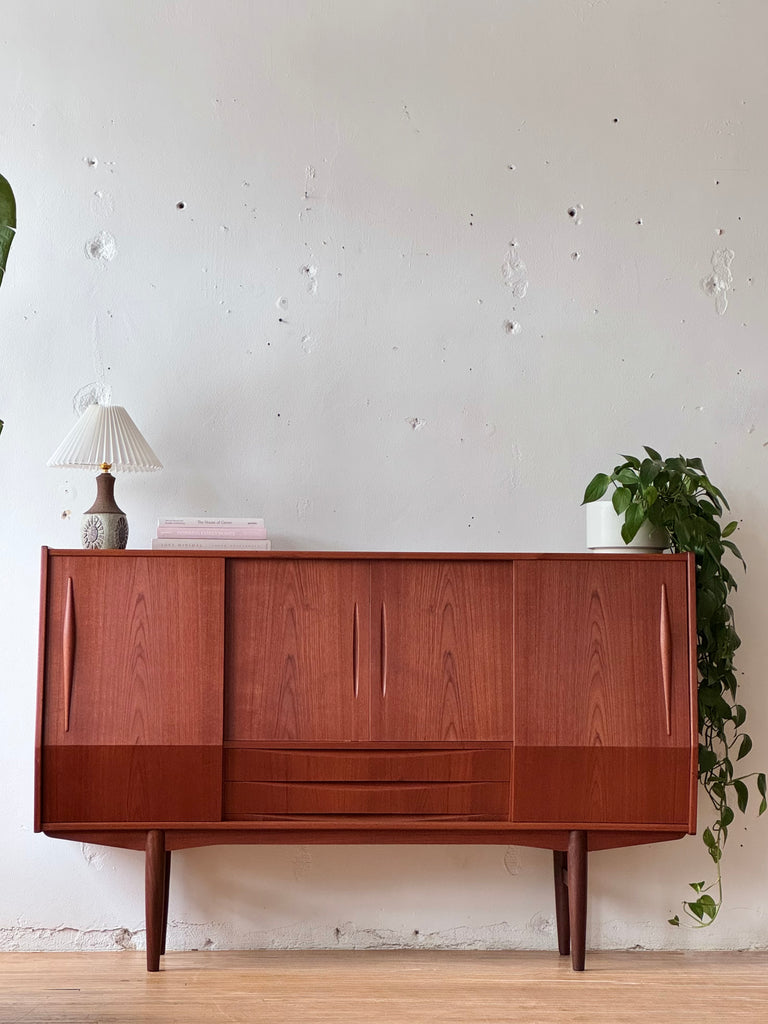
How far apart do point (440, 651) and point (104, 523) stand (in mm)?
953

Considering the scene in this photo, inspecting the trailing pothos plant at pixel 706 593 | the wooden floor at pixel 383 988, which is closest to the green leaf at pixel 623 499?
the trailing pothos plant at pixel 706 593

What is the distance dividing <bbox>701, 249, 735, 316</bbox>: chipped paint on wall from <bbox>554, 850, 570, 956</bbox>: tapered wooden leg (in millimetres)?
1707

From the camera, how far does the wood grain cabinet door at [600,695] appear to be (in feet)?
8.18

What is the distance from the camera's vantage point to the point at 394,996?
2418mm

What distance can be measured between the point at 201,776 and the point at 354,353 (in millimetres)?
1302

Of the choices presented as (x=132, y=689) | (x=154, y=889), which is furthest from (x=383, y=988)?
(x=132, y=689)

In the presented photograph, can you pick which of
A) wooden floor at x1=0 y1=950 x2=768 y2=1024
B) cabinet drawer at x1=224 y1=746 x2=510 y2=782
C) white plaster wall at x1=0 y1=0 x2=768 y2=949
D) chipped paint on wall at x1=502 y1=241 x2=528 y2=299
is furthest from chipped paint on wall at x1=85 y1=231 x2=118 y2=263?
wooden floor at x1=0 y1=950 x2=768 y2=1024

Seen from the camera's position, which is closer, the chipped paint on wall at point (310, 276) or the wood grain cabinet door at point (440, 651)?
the wood grain cabinet door at point (440, 651)

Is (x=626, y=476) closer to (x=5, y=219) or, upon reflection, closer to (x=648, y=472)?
(x=648, y=472)

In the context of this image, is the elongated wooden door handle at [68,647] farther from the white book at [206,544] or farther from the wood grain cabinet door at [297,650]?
the wood grain cabinet door at [297,650]

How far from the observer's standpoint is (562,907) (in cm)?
274

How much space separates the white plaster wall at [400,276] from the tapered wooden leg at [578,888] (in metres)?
0.28

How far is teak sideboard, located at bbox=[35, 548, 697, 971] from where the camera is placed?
247 centimetres

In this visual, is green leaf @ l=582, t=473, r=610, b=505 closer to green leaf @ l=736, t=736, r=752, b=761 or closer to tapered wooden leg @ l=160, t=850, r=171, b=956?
green leaf @ l=736, t=736, r=752, b=761
